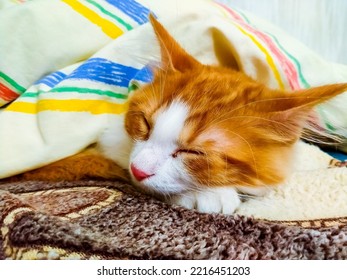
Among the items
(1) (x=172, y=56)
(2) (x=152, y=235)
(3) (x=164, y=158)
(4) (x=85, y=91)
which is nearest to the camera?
(2) (x=152, y=235)

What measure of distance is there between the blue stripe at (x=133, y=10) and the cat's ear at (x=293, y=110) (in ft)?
1.79

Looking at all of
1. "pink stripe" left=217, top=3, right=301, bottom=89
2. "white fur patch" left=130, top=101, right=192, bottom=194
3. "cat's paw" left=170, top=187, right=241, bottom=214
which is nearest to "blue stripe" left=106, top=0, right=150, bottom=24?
"pink stripe" left=217, top=3, right=301, bottom=89

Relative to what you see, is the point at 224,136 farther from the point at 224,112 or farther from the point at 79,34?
the point at 79,34

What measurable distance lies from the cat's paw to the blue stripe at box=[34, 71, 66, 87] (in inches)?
19.6

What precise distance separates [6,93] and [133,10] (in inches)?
16.5

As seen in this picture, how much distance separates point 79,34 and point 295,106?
65 centimetres

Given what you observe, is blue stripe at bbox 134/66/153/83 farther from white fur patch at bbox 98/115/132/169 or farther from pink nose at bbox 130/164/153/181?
pink nose at bbox 130/164/153/181

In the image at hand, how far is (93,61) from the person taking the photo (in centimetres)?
113

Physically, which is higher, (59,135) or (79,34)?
(79,34)

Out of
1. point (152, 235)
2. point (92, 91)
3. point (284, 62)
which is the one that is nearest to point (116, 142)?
point (92, 91)

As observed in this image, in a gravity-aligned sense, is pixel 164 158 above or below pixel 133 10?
below

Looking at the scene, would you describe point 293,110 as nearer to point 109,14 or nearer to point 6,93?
point 109,14
